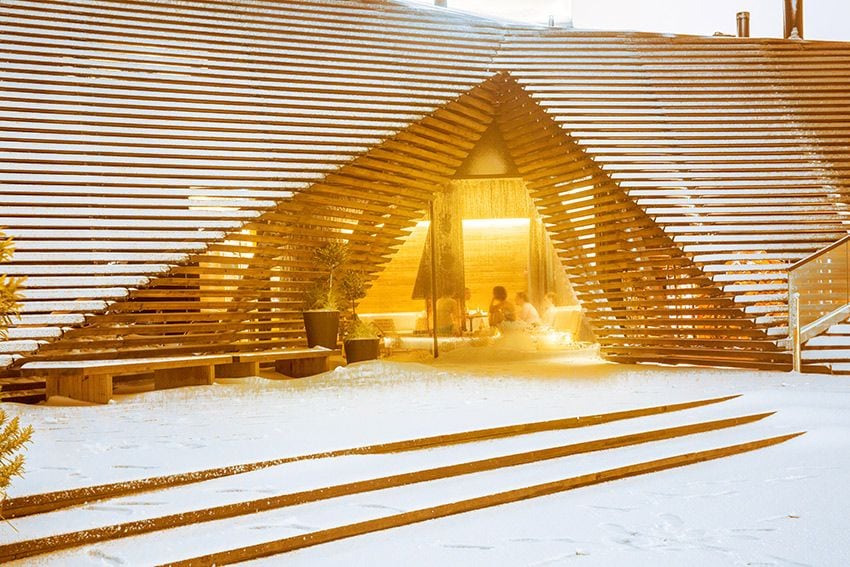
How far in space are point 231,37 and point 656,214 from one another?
5.70 metres

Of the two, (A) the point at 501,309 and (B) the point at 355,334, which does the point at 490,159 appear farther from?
(B) the point at 355,334

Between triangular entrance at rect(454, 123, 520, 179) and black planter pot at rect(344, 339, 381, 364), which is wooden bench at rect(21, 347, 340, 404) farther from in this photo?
triangular entrance at rect(454, 123, 520, 179)

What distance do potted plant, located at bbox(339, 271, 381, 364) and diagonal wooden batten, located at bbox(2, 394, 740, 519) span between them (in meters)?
4.59

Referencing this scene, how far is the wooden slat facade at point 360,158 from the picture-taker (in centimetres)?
826

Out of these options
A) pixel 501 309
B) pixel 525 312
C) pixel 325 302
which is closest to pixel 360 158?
pixel 325 302

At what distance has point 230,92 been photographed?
964cm

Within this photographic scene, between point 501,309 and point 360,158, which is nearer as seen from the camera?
point 360,158

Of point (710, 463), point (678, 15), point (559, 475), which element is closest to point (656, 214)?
point (710, 463)

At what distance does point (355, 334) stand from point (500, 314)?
11.4 feet

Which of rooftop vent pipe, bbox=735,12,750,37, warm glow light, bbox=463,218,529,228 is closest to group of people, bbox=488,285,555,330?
warm glow light, bbox=463,218,529,228

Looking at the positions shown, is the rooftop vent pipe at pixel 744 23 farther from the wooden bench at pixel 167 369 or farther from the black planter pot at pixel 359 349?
the wooden bench at pixel 167 369

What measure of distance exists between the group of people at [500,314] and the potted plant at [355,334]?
2737 mm

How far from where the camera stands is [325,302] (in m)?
9.51

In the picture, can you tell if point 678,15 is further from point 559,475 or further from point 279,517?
point 279,517
